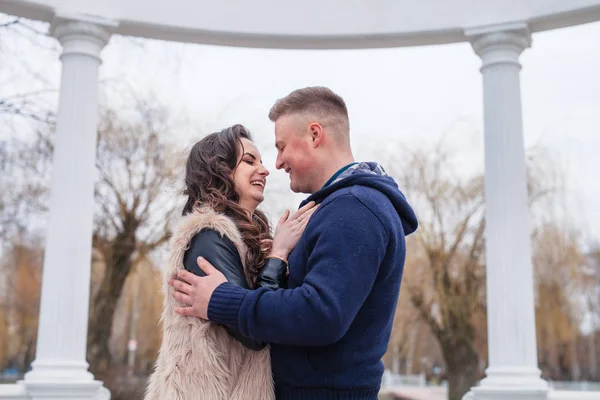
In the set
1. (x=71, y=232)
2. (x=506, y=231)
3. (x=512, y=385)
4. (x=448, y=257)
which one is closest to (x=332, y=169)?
(x=512, y=385)

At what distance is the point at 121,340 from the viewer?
2612cm

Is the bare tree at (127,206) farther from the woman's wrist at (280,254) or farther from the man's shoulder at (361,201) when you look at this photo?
the man's shoulder at (361,201)

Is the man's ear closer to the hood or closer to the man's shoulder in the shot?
the hood

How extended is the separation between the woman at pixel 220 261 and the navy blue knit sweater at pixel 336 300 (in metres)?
0.13

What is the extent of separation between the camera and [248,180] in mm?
3990

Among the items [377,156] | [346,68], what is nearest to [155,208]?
[377,156]

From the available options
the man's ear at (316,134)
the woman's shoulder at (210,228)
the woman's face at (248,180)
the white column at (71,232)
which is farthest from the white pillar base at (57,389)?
the man's ear at (316,134)

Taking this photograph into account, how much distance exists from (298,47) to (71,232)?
514cm

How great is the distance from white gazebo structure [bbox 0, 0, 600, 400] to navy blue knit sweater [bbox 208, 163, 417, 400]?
7.32m

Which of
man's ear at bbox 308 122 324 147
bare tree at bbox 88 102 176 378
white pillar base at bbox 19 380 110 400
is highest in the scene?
bare tree at bbox 88 102 176 378

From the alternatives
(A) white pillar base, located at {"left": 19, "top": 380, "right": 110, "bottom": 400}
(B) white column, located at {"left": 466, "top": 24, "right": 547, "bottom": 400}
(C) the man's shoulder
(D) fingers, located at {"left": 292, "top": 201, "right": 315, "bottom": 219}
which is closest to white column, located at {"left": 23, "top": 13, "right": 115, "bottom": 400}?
(A) white pillar base, located at {"left": 19, "top": 380, "right": 110, "bottom": 400}

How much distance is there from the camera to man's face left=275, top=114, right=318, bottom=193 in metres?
3.69

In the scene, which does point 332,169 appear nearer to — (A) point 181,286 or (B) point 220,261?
(B) point 220,261

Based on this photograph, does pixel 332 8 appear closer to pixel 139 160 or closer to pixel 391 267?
pixel 391 267
